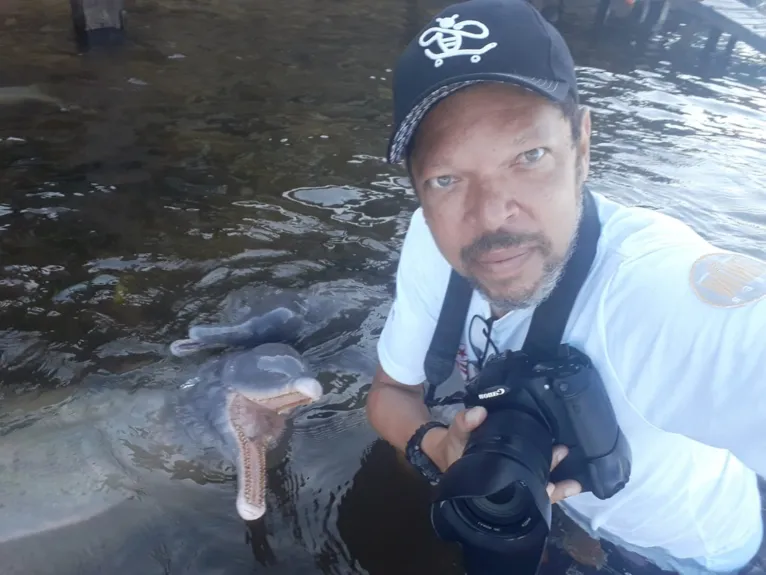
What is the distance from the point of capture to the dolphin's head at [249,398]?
309 centimetres

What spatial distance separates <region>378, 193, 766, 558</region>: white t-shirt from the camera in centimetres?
142

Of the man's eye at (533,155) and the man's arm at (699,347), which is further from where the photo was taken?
the man's eye at (533,155)

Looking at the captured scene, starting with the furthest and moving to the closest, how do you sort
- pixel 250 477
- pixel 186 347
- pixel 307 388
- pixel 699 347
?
pixel 186 347 < pixel 307 388 < pixel 250 477 < pixel 699 347

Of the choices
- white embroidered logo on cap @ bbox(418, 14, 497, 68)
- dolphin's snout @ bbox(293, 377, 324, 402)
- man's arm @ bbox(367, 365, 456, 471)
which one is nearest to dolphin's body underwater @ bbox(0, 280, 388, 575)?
dolphin's snout @ bbox(293, 377, 324, 402)

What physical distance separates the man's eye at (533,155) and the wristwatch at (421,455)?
954 mm

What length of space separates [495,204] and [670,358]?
58cm

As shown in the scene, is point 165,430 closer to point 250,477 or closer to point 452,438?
point 250,477

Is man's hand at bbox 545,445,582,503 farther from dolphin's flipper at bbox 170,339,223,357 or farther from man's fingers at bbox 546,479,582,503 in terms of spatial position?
dolphin's flipper at bbox 170,339,223,357

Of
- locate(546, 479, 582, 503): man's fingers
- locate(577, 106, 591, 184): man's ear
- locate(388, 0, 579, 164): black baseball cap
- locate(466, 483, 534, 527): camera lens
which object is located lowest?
locate(466, 483, 534, 527): camera lens

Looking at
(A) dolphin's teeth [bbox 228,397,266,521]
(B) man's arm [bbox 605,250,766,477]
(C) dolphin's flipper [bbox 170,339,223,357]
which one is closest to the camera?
(B) man's arm [bbox 605,250,766,477]

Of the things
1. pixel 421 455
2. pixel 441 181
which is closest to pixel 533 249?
pixel 441 181

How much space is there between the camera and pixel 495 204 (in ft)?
5.58

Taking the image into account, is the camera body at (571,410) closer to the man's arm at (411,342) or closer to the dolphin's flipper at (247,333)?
the man's arm at (411,342)

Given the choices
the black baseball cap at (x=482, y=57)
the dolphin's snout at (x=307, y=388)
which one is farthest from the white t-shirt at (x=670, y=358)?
the dolphin's snout at (x=307, y=388)
